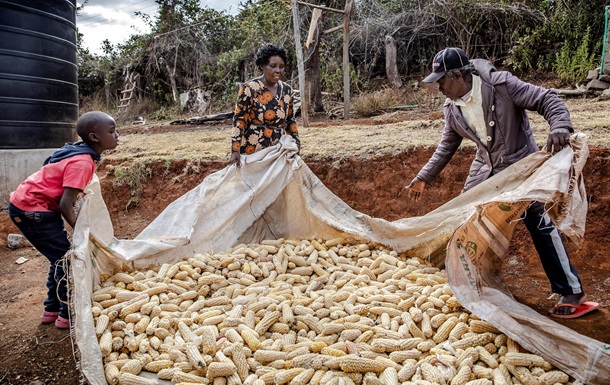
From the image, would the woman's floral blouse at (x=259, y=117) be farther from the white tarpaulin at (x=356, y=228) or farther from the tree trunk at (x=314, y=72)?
the tree trunk at (x=314, y=72)

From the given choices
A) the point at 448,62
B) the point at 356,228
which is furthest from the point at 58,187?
the point at 448,62

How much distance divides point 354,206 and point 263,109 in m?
1.56

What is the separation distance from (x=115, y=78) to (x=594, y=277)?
60.2 ft

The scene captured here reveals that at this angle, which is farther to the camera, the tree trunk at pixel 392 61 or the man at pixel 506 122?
the tree trunk at pixel 392 61

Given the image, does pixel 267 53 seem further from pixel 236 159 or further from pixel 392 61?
pixel 392 61

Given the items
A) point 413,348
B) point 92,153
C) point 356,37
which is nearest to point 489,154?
point 413,348

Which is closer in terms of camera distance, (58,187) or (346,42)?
(58,187)

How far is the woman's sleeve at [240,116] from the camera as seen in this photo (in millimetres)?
3939

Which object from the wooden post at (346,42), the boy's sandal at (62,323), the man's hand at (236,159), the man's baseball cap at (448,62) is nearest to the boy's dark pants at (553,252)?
the man's baseball cap at (448,62)

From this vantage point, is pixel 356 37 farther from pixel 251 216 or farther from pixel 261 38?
pixel 251 216

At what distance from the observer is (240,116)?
157 inches

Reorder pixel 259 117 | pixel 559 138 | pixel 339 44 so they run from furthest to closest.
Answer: pixel 339 44, pixel 259 117, pixel 559 138

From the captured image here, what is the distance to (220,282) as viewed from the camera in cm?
315

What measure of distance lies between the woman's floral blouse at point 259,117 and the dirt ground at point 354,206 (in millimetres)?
1126
